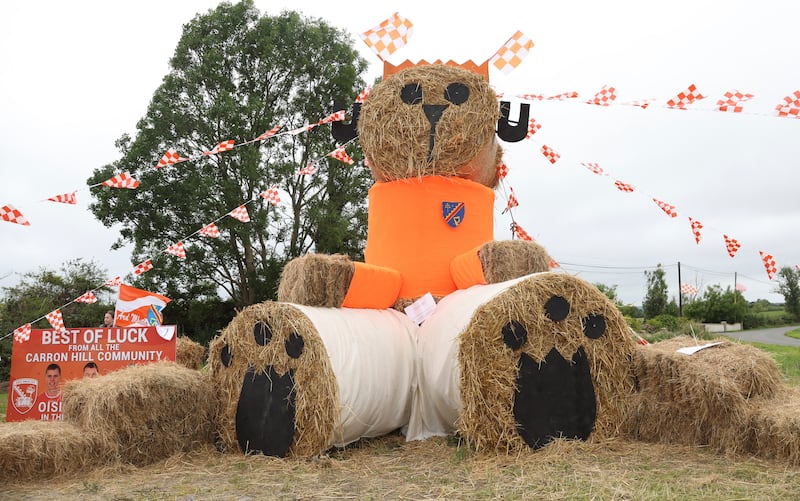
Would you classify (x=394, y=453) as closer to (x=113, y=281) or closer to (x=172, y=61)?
(x=113, y=281)

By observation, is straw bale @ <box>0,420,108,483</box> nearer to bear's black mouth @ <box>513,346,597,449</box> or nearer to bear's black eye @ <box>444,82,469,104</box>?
bear's black mouth @ <box>513,346,597,449</box>

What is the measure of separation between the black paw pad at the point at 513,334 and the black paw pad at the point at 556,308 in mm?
188

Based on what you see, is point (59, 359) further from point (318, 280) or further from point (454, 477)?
point (454, 477)

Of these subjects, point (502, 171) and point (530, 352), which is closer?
point (530, 352)

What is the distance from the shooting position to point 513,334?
3.89m

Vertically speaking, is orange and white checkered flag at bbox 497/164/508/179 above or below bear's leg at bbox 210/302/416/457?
above

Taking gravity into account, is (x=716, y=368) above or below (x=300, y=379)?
above

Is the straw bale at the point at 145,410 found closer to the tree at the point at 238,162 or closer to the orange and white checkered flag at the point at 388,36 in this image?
the orange and white checkered flag at the point at 388,36

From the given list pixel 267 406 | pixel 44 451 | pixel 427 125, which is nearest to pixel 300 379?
pixel 267 406

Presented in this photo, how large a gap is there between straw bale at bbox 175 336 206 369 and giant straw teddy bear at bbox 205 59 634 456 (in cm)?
139

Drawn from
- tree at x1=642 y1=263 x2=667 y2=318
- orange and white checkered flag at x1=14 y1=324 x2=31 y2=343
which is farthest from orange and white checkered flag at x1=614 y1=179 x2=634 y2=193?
tree at x1=642 y1=263 x2=667 y2=318

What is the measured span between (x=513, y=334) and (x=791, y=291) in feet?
116

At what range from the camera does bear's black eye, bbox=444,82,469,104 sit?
207 inches

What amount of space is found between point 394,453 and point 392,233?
1.93 meters
